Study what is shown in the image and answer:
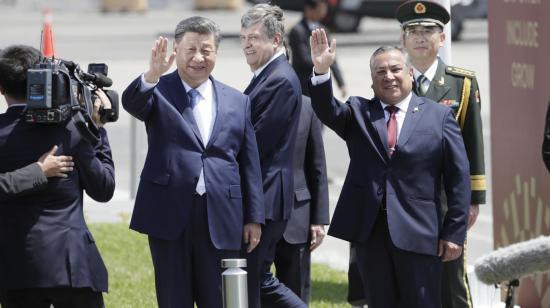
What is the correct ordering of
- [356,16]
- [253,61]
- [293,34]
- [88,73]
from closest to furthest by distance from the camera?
[88,73], [253,61], [293,34], [356,16]

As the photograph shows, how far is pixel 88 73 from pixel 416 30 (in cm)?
201

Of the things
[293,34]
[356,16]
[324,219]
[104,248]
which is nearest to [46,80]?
[324,219]

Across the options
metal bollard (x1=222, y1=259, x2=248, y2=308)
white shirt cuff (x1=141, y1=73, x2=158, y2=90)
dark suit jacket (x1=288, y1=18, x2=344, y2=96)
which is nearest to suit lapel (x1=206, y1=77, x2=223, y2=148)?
white shirt cuff (x1=141, y1=73, x2=158, y2=90)

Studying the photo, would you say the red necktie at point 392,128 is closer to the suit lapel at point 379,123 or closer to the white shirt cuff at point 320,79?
the suit lapel at point 379,123

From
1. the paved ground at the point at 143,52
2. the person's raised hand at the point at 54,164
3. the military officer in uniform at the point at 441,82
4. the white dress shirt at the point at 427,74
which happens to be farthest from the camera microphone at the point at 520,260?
the paved ground at the point at 143,52

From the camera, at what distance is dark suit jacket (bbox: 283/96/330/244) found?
7508 mm

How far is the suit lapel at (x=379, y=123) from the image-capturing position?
21.8ft

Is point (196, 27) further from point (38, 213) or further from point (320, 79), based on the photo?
point (38, 213)

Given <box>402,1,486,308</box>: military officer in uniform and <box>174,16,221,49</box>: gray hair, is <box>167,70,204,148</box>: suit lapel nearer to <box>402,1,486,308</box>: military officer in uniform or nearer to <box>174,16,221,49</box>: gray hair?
<box>174,16,221,49</box>: gray hair

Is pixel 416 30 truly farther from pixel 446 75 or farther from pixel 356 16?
pixel 356 16

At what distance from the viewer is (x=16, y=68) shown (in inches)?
237

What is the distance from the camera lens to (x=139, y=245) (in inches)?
448

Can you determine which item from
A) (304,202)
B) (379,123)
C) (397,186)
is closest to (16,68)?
(379,123)

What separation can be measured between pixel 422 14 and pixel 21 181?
2.63 metres
